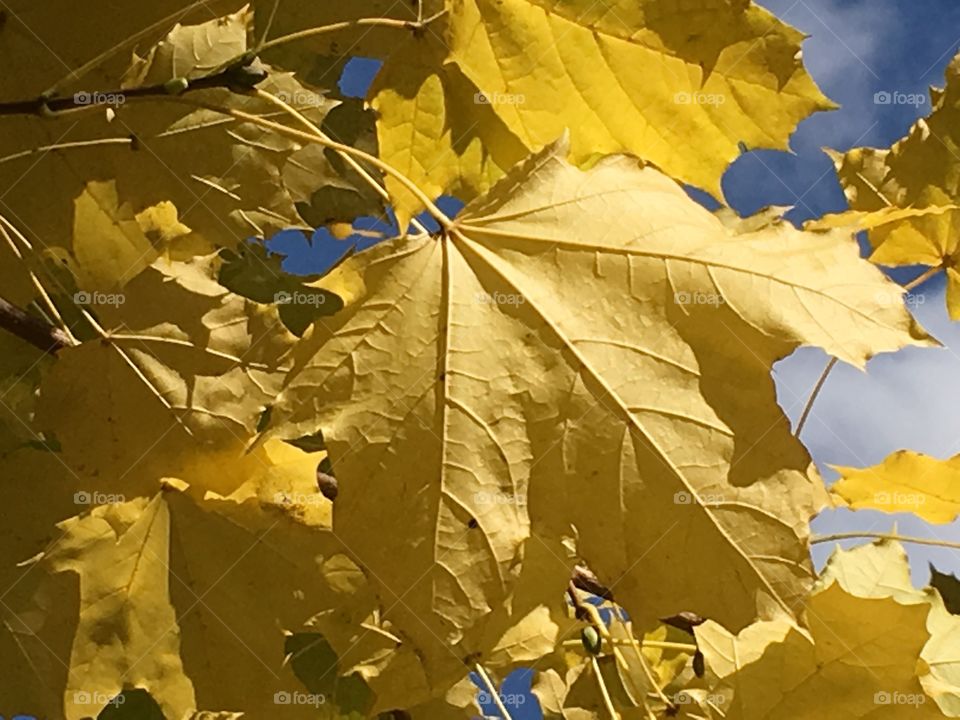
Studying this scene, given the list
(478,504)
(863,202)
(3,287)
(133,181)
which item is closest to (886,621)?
(478,504)

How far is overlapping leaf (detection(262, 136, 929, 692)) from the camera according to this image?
2.74 ft

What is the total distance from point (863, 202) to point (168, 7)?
3.41 ft

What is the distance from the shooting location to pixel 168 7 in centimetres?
115

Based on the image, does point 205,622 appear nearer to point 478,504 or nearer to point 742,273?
point 478,504

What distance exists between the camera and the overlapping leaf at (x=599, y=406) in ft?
2.74

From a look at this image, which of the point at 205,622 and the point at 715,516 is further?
the point at 205,622
